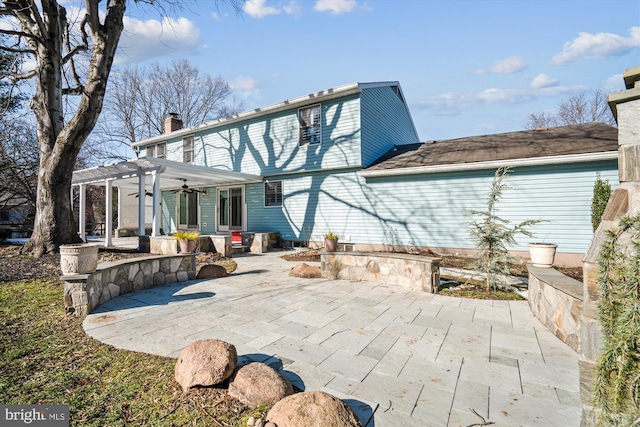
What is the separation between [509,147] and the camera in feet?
30.3

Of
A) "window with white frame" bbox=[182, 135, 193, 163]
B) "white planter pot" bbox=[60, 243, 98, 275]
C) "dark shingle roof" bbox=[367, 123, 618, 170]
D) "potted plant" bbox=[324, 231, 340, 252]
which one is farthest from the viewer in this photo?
"window with white frame" bbox=[182, 135, 193, 163]

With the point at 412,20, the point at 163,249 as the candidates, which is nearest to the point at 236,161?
the point at 163,249

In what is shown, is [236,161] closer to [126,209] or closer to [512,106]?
[126,209]

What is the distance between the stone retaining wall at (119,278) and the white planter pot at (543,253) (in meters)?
6.65

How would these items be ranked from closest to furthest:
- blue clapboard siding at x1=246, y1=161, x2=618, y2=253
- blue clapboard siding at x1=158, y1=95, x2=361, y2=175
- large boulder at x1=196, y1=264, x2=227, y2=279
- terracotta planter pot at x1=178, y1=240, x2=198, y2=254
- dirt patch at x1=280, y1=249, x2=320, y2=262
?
1. large boulder at x1=196, y1=264, x2=227, y2=279
2. blue clapboard siding at x1=246, y1=161, x2=618, y2=253
3. terracotta planter pot at x1=178, y1=240, x2=198, y2=254
4. dirt patch at x1=280, y1=249, x2=320, y2=262
5. blue clapboard siding at x1=158, y1=95, x2=361, y2=175

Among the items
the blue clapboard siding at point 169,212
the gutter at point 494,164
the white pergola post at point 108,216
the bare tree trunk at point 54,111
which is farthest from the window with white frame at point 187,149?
the gutter at point 494,164

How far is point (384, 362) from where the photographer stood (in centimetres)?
282

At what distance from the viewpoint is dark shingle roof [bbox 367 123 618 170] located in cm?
796

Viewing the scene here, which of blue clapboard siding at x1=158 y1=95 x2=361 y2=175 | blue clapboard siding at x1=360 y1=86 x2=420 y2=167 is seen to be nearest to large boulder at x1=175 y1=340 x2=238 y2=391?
blue clapboard siding at x1=158 y1=95 x2=361 y2=175

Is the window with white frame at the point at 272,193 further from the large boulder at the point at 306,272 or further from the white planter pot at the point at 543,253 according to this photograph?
→ the white planter pot at the point at 543,253

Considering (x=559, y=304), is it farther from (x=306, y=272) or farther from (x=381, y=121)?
(x=381, y=121)

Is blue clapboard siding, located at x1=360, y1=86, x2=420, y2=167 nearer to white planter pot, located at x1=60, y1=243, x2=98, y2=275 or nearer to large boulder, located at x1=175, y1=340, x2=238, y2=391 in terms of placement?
white planter pot, located at x1=60, y1=243, x2=98, y2=275

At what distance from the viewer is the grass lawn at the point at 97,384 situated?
2.01 m

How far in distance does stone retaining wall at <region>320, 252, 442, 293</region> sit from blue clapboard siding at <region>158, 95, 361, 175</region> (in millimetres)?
4943
